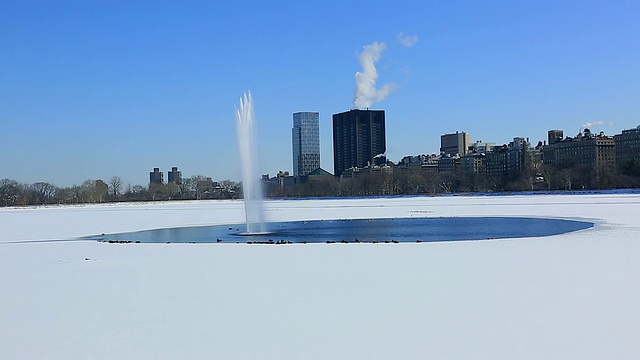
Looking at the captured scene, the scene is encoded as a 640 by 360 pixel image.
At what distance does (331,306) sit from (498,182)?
154 meters

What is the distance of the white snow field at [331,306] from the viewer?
8438 mm

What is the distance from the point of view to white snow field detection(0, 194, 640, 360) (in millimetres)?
8438

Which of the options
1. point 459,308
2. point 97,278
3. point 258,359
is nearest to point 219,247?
point 97,278

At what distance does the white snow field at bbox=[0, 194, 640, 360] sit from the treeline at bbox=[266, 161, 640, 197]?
111753 millimetres

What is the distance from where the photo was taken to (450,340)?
8.62 metres

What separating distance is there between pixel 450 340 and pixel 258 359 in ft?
8.68

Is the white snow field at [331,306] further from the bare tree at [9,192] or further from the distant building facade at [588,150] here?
the distant building facade at [588,150]

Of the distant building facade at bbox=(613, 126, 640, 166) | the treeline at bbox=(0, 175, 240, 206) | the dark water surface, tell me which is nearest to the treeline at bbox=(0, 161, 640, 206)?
the treeline at bbox=(0, 175, 240, 206)

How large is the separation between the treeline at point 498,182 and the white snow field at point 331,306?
111753 millimetres

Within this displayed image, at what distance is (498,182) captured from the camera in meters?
158

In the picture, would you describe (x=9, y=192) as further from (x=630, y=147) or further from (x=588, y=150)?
(x=630, y=147)

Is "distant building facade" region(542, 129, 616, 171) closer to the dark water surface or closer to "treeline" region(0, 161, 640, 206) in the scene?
"treeline" region(0, 161, 640, 206)

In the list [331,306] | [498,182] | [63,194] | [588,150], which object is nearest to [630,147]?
[588,150]

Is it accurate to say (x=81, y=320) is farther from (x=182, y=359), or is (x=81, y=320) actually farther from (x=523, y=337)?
(x=523, y=337)
